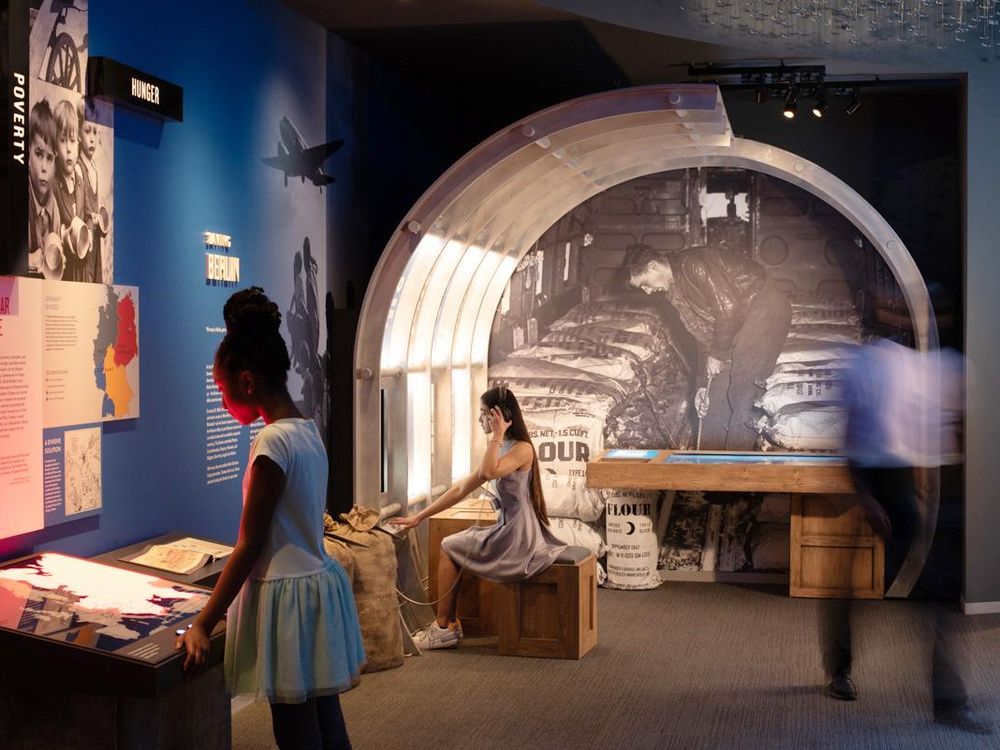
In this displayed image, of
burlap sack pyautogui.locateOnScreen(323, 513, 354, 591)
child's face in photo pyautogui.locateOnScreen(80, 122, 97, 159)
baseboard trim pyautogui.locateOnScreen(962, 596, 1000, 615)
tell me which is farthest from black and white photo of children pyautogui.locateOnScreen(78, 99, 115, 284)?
baseboard trim pyautogui.locateOnScreen(962, 596, 1000, 615)

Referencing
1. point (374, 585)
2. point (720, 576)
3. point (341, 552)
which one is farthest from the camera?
point (720, 576)

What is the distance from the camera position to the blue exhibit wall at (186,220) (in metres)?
5.14

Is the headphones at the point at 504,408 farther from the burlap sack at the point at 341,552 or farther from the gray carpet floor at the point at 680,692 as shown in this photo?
the gray carpet floor at the point at 680,692

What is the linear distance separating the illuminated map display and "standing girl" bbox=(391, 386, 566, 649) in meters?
2.80

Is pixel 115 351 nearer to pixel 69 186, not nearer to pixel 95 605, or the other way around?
pixel 69 186

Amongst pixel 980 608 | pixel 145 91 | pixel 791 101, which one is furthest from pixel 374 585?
pixel 791 101

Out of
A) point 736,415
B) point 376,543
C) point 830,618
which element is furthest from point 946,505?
point 376,543

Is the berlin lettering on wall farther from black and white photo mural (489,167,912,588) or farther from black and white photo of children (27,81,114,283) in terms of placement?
black and white photo mural (489,167,912,588)

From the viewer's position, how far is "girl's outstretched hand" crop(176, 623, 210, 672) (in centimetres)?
354

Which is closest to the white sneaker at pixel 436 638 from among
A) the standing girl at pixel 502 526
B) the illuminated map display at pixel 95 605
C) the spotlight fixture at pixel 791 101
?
the standing girl at pixel 502 526

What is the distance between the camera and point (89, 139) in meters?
4.88

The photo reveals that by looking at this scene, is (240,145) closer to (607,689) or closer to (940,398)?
(607,689)

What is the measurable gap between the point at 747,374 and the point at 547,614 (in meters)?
3.25

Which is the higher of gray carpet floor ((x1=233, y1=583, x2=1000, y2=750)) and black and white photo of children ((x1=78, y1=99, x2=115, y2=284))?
black and white photo of children ((x1=78, y1=99, x2=115, y2=284))
